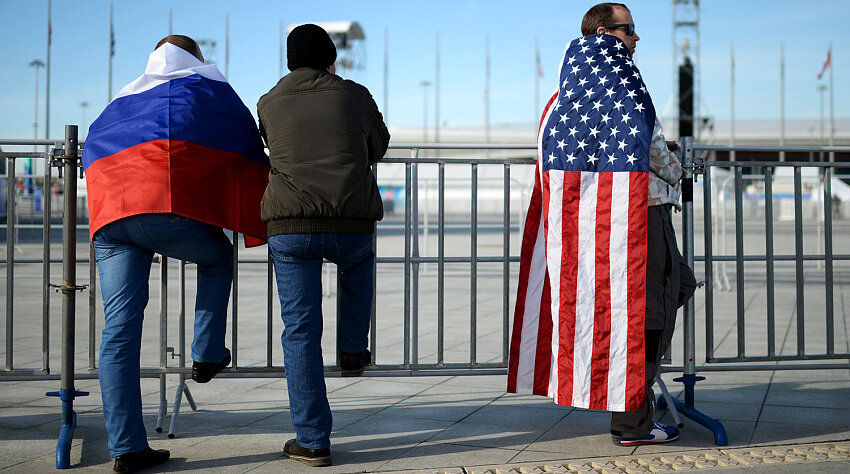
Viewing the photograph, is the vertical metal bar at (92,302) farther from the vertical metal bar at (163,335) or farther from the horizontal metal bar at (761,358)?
the horizontal metal bar at (761,358)

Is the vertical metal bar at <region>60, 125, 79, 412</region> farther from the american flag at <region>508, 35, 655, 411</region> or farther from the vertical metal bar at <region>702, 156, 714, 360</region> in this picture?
the vertical metal bar at <region>702, 156, 714, 360</region>

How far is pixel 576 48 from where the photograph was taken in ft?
12.6

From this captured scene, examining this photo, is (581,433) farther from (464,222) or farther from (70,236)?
(464,222)

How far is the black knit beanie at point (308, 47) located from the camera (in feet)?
11.3

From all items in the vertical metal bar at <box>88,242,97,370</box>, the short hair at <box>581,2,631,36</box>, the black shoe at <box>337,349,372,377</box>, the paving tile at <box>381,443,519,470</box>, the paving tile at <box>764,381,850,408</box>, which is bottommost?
the paving tile at <box>381,443,519,470</box>

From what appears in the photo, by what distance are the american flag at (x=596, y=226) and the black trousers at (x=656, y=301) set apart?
54mm

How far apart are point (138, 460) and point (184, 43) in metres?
1.91

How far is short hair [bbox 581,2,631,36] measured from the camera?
386cm

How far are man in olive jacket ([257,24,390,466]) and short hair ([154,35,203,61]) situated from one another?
1.68 ft

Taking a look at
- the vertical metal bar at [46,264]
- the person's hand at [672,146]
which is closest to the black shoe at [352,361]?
the vertical metal bar at [46,264]

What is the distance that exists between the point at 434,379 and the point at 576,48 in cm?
272

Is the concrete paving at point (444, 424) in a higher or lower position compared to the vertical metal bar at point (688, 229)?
lower

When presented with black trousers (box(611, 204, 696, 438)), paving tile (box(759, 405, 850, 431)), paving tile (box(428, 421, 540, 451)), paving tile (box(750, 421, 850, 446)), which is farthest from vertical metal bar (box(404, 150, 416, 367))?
paving tile (box(759, 405, 850, 431))

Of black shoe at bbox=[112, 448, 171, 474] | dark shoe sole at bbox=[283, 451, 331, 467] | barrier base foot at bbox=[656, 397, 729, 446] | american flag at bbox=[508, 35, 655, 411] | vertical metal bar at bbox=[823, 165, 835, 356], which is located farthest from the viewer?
vertical metal bar at bbox=[823, 165, 835, 356]
